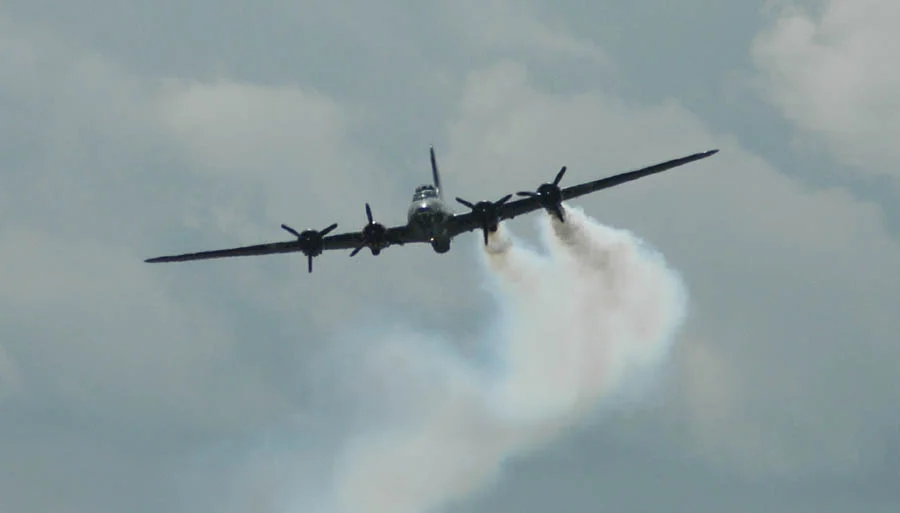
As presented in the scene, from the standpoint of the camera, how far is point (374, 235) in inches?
3418

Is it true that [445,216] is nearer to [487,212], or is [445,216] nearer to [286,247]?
[487,212]

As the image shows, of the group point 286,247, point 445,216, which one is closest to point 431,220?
point 445,216

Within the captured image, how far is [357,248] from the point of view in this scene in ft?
291

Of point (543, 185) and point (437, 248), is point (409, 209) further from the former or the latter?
point (543, 185)

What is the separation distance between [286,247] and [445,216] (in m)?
11.8

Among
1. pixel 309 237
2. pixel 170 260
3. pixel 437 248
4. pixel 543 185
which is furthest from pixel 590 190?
pixel 170 260

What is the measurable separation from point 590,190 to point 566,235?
483 centimetres

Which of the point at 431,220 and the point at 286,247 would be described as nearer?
the point at 431,220

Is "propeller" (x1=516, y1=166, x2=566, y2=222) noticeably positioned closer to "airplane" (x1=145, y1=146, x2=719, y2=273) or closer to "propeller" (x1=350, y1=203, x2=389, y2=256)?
"airplane" (x1=145, y1=146, x2=719, y2=273)

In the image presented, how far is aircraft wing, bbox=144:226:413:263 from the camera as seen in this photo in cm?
8838

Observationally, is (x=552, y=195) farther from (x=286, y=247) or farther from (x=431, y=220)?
(x=286, y=247)

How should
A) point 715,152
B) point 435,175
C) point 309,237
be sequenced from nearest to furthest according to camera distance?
point 715,152
point 309,237
point 435,175

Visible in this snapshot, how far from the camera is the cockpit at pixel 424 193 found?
85.9 m

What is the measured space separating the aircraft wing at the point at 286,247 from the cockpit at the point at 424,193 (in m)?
2.35
